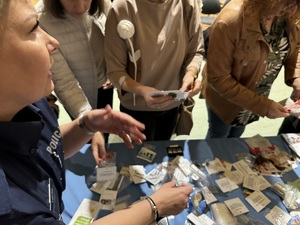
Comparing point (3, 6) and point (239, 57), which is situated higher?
point (3, 6)

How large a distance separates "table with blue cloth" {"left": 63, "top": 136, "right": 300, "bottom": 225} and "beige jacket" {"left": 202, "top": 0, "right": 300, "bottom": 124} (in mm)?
250

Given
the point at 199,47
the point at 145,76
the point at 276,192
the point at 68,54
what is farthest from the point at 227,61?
the point at 68,54

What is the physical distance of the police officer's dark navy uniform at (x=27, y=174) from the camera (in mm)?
561

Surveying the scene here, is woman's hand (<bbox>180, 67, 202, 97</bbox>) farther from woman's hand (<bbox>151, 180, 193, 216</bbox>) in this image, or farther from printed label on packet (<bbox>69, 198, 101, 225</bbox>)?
printed label on packet (<bbox>69, 198, 101, 225</bbox>)

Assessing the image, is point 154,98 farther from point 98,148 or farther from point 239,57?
point 239,57

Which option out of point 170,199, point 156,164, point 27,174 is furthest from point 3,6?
point 156,164

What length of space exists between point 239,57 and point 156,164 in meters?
0.69

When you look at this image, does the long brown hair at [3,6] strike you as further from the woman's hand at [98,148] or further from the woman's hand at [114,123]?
the woman's hand at [98,148]

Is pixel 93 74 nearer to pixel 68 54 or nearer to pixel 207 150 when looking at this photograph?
pixel 68 54

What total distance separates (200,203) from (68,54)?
0.93 meters

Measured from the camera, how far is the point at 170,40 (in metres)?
1.38

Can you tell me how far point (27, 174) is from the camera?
66cm

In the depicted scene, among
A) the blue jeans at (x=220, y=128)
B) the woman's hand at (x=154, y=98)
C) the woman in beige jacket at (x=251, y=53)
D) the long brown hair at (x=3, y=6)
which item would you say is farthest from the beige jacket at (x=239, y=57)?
the long brown hair at (x=3, y=6)

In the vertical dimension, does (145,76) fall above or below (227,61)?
below
